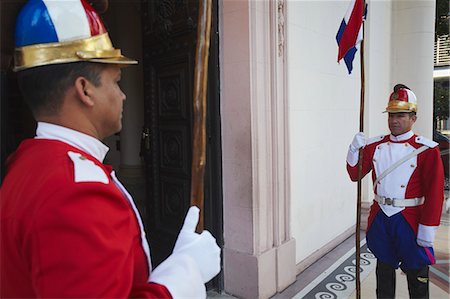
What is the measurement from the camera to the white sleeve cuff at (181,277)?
3.25ft

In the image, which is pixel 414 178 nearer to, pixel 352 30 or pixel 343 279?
pixel 352 30

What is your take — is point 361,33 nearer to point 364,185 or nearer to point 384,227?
point 384,227

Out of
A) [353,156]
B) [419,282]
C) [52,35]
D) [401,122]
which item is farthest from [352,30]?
[52,35]

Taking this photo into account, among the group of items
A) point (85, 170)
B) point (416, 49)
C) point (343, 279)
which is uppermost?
point (416, 49)

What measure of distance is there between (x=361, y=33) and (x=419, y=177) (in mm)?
1108

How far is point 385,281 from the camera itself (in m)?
2.91

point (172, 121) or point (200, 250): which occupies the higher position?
point (172, 121)

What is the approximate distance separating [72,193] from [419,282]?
A: 2.74m

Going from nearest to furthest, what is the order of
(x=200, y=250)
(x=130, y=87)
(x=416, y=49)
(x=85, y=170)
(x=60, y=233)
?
(x=60, y=233)
(x=85, y=170)
(x=200, y=250)
(x=416, y=49)
(x=130, y=87)

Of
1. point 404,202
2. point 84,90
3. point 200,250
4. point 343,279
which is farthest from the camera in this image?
point 343,279

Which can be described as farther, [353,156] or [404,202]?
[353,156]

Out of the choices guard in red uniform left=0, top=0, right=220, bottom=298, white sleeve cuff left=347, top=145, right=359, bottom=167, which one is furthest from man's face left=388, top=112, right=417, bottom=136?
guard in red uniform left=0, top=0, right=220, bottom=298

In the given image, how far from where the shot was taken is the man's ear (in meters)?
0.98

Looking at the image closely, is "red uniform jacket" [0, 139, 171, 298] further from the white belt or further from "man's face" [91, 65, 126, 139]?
the white belt
